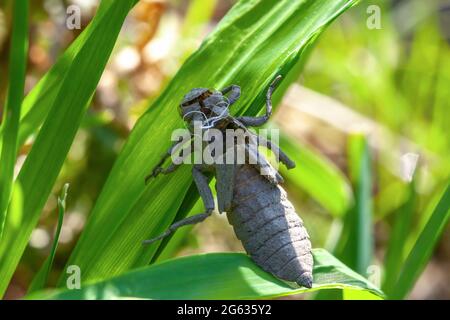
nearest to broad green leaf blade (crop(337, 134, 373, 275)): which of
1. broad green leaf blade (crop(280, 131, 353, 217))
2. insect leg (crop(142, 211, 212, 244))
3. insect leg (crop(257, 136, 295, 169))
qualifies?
broad green leaf blade (crop(280, 131, 353, 217))

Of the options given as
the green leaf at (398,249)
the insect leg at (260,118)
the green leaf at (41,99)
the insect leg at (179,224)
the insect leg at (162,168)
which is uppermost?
the green leaf at (41,99)

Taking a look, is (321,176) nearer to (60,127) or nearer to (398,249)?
(398,249)

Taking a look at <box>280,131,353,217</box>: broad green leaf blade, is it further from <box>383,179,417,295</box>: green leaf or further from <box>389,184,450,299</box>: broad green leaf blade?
<box>389,184,450,299</box>: broad green leaf blade

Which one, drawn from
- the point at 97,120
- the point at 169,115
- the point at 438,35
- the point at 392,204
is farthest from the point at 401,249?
the point at 438,35

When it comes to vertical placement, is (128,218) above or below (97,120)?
below

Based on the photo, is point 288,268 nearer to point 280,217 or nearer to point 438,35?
point 280,217

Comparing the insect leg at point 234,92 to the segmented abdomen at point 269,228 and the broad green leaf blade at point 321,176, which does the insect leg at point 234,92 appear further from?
the broad green leaf blade at point 321,176

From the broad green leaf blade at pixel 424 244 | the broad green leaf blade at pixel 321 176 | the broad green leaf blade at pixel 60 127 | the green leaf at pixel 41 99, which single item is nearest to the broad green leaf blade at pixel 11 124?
the broad green leaf blade at pixel 60 127
